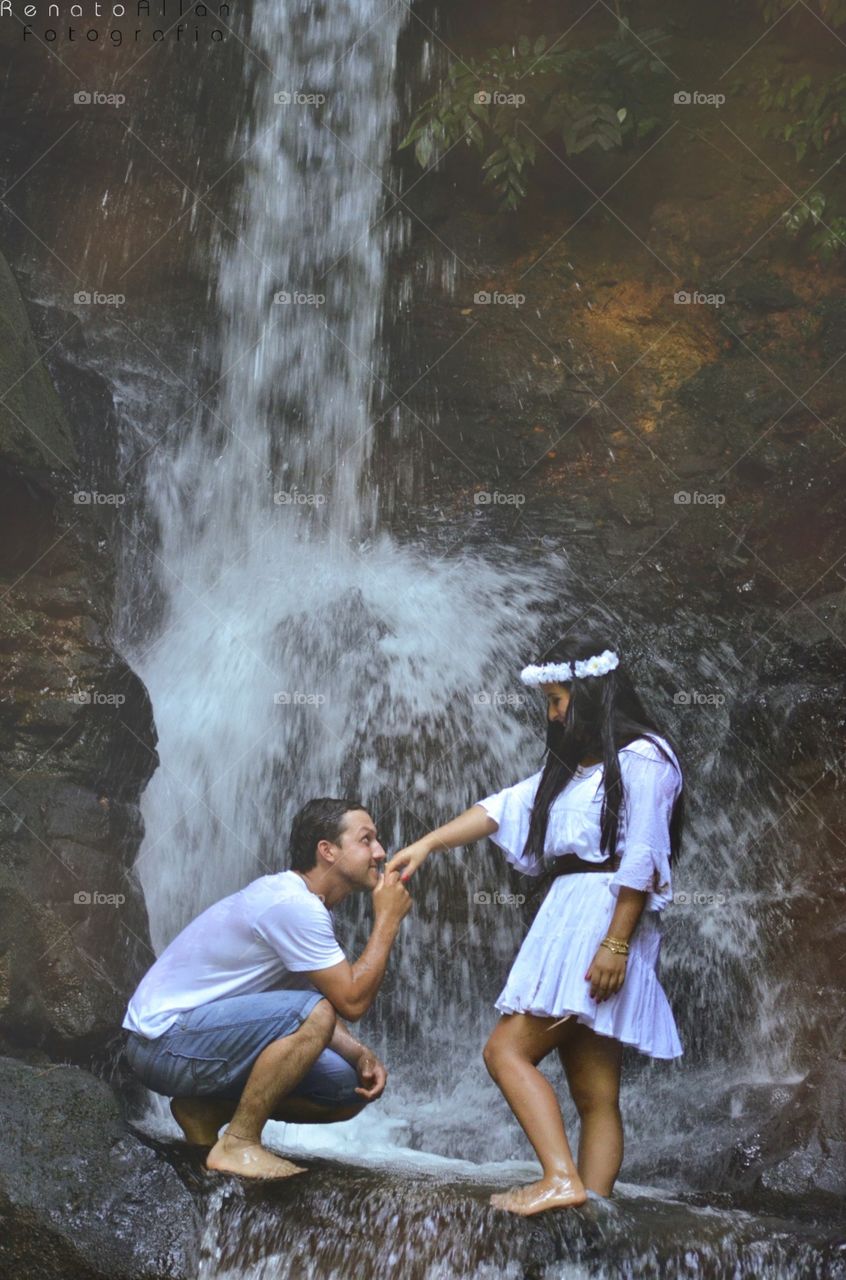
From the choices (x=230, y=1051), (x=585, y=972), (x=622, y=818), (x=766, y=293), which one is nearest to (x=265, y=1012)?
(x=230, y=1051)

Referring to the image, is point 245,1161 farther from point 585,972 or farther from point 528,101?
point 528,101

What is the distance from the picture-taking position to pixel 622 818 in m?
3.64

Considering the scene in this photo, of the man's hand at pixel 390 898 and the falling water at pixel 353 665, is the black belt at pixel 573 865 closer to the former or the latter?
the man's hand at pixel 390 898

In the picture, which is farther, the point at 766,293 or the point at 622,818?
the point at 766,293

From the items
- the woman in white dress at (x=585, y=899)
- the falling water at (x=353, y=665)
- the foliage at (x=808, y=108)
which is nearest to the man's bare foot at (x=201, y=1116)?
the falling water at (x=353, y=665)

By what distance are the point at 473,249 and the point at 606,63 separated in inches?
53.3

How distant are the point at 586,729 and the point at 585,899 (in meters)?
0.50

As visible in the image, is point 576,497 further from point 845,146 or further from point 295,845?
point 295,845

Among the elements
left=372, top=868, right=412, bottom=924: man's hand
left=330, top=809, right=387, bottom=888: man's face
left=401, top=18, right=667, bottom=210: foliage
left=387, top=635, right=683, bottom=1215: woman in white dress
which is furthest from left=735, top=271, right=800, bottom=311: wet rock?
left=372, top=868, right=412, bottom=924: man's hand

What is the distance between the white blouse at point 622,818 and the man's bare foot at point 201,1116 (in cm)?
114

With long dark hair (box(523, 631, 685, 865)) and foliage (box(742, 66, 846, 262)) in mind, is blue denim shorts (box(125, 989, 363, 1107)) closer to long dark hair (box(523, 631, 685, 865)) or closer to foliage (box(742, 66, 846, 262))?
long dark hair (box(523, 631, 685, 865))

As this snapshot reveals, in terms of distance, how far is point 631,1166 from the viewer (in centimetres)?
462

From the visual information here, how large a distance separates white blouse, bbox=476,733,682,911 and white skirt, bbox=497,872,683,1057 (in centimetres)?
9

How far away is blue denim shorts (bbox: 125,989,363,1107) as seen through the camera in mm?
3539
